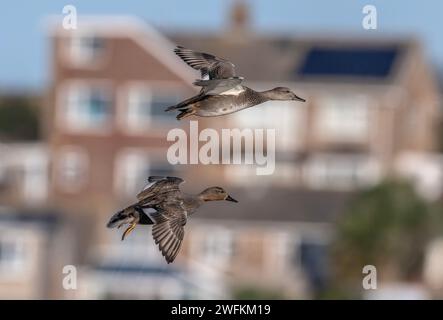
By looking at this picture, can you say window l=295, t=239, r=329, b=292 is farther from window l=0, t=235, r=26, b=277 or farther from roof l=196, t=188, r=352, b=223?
window l=0, t=235, r=26, b=277

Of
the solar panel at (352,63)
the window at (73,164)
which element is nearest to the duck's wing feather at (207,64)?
the solar panel at (352,63)

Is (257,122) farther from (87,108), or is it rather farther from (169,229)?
(169,229)

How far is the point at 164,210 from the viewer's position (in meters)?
8.05

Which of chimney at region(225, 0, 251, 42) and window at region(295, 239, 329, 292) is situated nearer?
window at region(295, 239, 329, 292)

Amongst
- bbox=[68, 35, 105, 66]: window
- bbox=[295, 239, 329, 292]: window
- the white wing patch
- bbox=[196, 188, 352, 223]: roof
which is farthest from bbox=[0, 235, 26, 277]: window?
the white wing patch

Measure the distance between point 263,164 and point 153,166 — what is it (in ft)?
221

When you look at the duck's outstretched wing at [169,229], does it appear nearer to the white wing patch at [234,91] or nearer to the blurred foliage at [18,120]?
the white wing patch at [234,91]

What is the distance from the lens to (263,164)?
25.5 ft

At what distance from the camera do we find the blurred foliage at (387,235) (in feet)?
181

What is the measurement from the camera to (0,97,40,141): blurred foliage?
4306 inches

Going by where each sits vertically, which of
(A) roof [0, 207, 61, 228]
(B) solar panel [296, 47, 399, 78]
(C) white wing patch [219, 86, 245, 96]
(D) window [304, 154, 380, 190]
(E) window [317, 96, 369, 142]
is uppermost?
(B) solar panel [296, 47, 399, 78]

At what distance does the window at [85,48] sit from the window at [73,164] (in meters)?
3.96

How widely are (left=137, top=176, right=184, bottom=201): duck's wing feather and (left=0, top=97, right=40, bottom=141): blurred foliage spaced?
98865 mm
